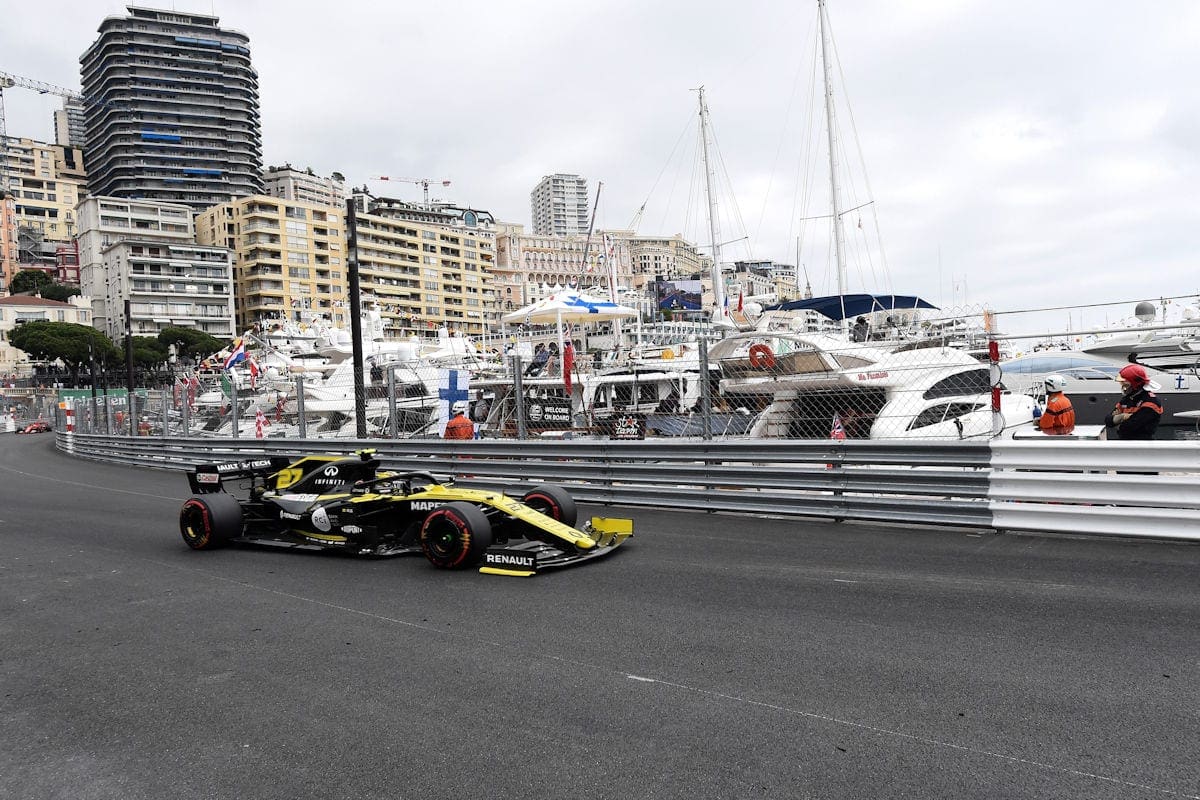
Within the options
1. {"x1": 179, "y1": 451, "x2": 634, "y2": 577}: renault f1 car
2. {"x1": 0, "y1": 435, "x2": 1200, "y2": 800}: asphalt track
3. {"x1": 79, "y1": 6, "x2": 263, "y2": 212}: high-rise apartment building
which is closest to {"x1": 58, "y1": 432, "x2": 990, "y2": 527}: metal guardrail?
{"x1": 0, "y1": 435, "x2": 1200, "y2": 800}: asphalt track

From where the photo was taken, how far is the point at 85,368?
8075 centimetres

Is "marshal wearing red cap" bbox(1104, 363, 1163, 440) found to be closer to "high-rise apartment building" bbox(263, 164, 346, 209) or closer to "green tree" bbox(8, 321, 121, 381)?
"green tree" bbox(8, 321, 121, 381)

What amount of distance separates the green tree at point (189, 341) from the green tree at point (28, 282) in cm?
3438

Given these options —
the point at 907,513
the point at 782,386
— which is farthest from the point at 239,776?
the point at 782,386

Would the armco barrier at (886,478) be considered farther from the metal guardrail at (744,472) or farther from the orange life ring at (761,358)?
the orange life ring at (761,358)

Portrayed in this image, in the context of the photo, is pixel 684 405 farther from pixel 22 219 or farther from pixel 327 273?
pixel 22 219

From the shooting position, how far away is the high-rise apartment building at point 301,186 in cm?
13575

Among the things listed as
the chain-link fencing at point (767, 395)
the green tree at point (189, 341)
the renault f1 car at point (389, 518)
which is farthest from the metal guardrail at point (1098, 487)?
the green tree at point (189, 341)

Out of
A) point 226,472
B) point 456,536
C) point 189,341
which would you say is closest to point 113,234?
point 189,341

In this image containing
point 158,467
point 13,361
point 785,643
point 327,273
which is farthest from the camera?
point 327,273

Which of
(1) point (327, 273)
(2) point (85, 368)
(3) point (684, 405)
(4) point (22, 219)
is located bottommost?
(3) point (684, 405)

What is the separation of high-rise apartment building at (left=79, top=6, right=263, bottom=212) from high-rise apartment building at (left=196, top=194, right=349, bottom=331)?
120 feet

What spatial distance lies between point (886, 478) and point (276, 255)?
340ft

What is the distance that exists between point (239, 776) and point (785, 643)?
2.78 m
